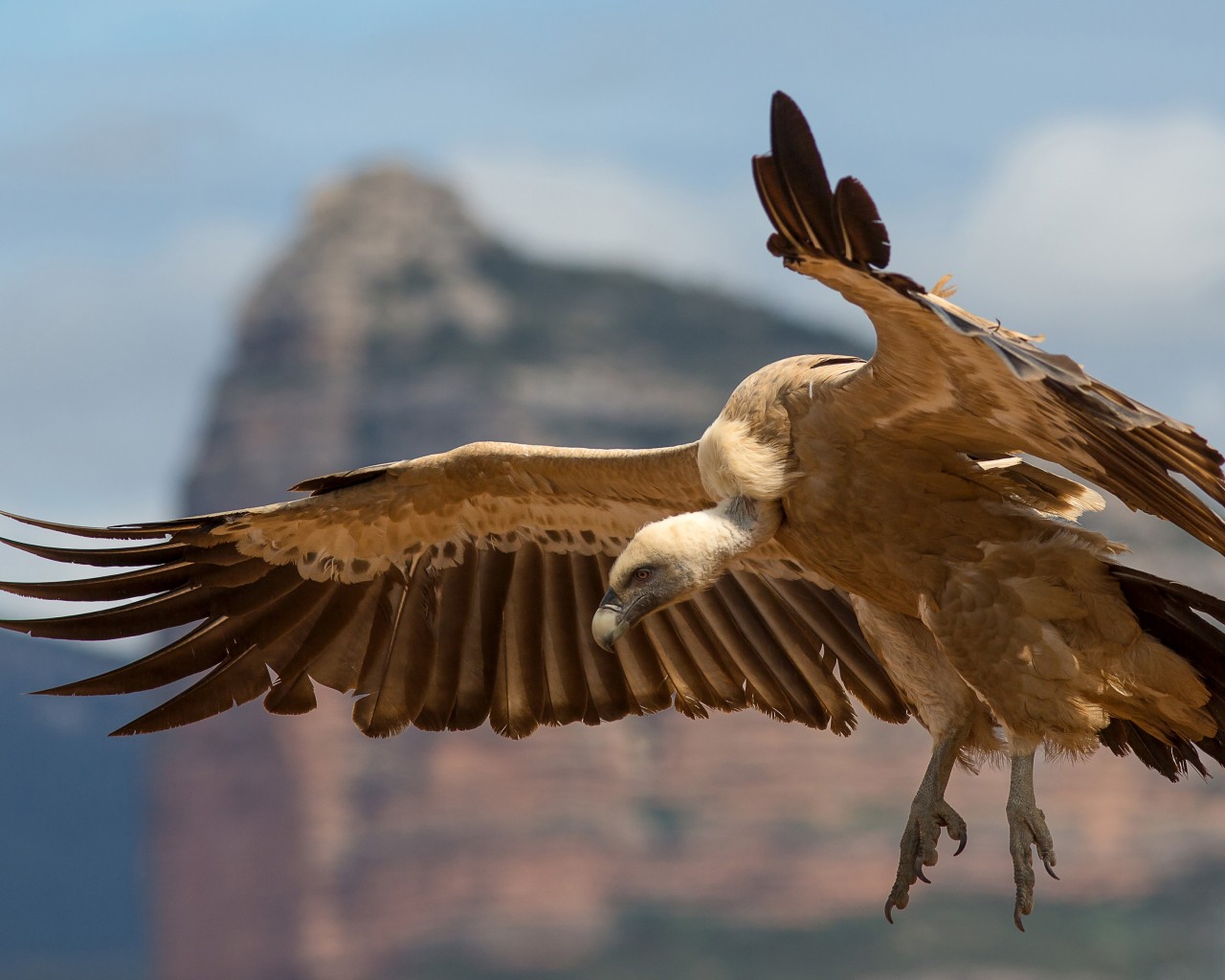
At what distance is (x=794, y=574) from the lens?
10031mm

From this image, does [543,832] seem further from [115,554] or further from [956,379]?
[956,379]

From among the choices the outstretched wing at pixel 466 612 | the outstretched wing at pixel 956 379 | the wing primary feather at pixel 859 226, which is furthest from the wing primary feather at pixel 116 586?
the wing primary feather at pixel 859 226

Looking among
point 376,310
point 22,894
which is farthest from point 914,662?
point 22,894

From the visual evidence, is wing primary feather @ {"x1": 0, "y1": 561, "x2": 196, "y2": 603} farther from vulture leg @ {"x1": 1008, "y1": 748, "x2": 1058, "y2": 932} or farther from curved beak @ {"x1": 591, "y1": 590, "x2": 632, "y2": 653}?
vulture leg @ {"x1": 1008, "y1": 748, "x2": 1058, "y2": 932}

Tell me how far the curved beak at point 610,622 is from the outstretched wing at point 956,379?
1206 millimetres

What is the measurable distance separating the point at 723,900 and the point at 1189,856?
18738 millimetres

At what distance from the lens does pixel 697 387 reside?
3967 inches

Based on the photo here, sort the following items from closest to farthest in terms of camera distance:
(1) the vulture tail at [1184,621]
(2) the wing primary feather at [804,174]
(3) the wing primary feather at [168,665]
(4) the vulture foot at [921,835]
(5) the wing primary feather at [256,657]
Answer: (2) the wing primary feather at [804,174] < (1) the vulture tail at [1184,621] < (4) the vulture foot at [921,835] < (3) the wing primary feather at [168,665] < (5) the wing primary feather at [256,657]

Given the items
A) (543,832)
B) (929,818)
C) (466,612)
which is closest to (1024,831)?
(929,818)

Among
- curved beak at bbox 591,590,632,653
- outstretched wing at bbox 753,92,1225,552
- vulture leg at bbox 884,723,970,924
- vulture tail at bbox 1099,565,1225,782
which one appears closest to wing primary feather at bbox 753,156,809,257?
outstretched wing at bbox 753,92,1225,552

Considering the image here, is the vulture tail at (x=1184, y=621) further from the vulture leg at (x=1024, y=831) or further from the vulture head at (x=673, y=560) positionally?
the vulture head at (x=673, y=560)

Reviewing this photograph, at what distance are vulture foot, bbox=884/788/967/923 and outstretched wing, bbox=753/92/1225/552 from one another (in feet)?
5.47

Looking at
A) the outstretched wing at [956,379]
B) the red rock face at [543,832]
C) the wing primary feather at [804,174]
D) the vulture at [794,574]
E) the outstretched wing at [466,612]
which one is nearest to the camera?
the wing primary feather at [804,174]

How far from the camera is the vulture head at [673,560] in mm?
8086
